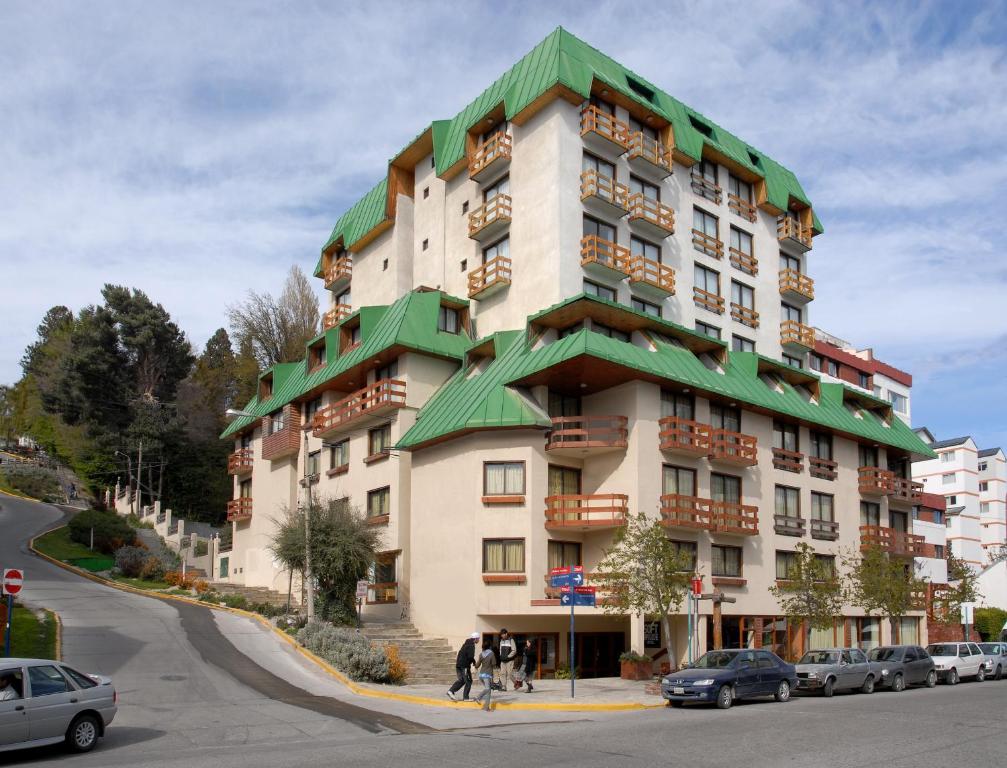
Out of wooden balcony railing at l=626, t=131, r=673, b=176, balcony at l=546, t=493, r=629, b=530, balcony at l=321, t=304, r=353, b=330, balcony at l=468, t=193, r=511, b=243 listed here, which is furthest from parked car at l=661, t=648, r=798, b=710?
balcony at l=321, t=304, r=353, b=330

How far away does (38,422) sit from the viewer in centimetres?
10575

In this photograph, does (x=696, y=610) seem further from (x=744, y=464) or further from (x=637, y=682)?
(x=744, y=464)

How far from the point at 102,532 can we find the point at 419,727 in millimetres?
A: 49719

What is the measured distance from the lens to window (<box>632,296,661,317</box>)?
43656 mm

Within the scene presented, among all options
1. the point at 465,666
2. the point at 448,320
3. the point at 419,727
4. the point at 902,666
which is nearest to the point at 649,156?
the point at 448,320

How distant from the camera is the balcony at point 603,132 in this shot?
41719 mm

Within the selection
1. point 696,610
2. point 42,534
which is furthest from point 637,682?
point 42,534

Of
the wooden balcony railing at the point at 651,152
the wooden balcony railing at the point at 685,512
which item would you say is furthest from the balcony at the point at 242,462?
→ the wooden balcony railing at the point at 685,512

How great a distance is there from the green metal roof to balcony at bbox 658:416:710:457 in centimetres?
1079

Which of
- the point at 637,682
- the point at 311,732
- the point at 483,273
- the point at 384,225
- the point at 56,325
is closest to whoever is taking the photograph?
the point at 311,732

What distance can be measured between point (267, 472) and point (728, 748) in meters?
41.0

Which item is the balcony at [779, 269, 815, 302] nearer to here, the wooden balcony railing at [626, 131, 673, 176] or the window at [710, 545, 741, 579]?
the wooden balcony railing at [626, 131, 673, 176]

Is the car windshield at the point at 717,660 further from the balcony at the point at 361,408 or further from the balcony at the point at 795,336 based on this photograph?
the balcony at the point at 795,336

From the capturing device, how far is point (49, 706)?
16.4 metres
